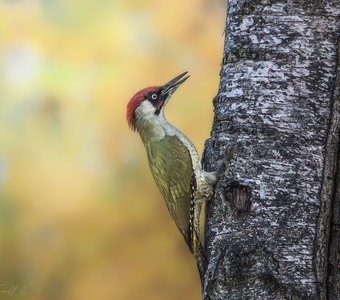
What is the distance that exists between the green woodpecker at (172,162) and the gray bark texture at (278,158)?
0.95 feet

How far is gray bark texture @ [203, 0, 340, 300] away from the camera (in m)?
2.11

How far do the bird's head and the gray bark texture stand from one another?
1.11m

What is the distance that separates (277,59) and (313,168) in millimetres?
416

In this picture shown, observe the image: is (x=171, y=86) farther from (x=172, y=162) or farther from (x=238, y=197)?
(x=238, y=197)

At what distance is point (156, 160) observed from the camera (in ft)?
10.7

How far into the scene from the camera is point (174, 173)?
318 cm

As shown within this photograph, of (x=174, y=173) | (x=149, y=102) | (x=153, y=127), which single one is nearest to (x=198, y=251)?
(x=174, y=173)

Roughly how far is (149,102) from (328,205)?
1.58 m

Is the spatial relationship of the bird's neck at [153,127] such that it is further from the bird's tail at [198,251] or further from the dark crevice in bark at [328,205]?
the dark crevice in bark at [328,205]

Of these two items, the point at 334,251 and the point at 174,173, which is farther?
the point at 174,173

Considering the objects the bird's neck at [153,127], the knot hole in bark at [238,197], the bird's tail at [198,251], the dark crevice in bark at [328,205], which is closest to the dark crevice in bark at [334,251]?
the dark crevice in bark at [328,205]

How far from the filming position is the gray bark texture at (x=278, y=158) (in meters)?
2.11

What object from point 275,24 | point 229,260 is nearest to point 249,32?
point 275,24

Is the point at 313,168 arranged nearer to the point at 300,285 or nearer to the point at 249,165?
the point at 249,165
